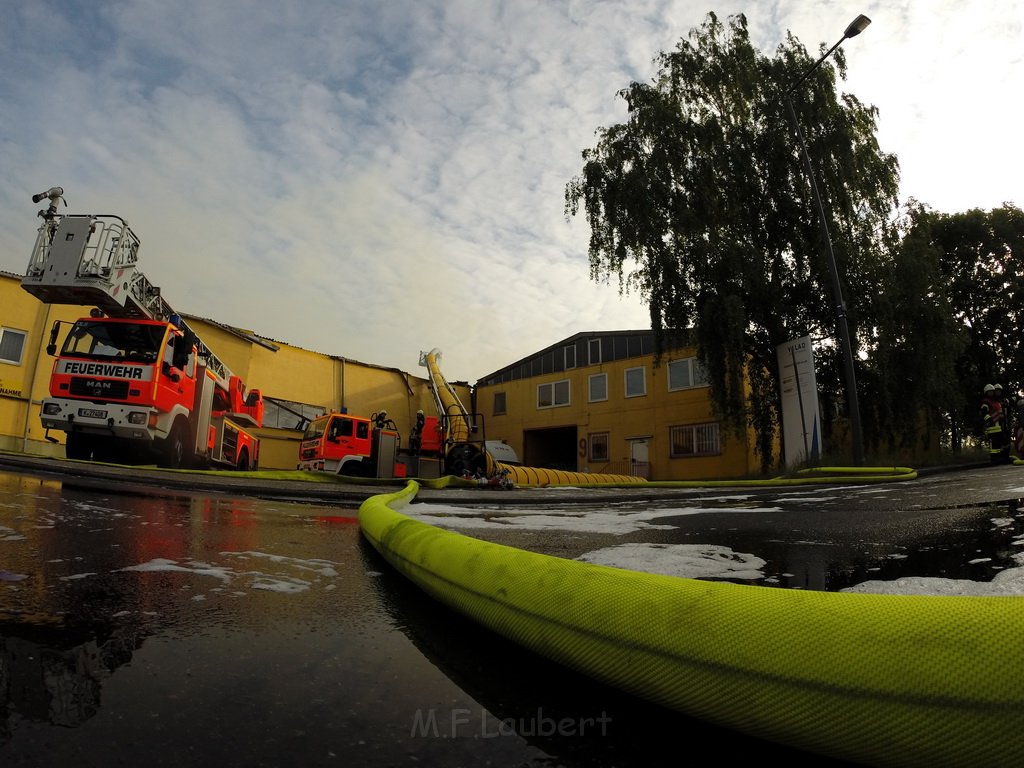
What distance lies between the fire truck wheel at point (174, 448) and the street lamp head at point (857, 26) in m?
15.0

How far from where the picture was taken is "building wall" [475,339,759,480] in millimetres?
21688

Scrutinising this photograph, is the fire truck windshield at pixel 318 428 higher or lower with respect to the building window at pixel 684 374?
lower

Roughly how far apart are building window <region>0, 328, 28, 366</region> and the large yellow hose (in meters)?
21.3

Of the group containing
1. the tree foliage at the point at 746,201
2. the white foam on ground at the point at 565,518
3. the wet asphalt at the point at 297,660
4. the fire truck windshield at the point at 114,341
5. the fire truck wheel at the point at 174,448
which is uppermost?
the tree foliage at the point at 746,201

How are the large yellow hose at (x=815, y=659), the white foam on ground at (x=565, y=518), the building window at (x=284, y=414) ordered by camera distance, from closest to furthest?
the large yellow hose at (x=815, y=659)
the white foam on ground at (x=565, y=518)
the building window at (x=284, y=414)


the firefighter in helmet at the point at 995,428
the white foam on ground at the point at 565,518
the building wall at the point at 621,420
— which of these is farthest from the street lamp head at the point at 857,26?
the white foam on ground at the point at 565,518

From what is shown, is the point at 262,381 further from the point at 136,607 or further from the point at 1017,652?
the point at 1017,652

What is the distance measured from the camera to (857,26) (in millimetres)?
11664

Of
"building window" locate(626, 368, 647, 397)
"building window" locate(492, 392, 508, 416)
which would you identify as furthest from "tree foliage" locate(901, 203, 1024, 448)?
"building window" locate(492, 392, 508, 416)

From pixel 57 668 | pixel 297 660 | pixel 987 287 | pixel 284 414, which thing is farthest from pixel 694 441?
pixel 57 668

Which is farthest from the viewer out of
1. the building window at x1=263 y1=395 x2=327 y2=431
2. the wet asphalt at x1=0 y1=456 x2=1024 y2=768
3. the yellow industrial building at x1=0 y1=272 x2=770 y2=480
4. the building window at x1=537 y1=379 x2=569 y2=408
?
the building window at x1=537 y1=379 x2=569 y2=408

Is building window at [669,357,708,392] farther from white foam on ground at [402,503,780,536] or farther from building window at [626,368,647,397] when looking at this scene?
white foam on ground at [402,503,780,536]

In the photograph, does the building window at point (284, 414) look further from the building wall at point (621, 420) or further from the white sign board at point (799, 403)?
the white sign board at point (799, 403)

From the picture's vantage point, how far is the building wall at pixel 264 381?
55.1ft
